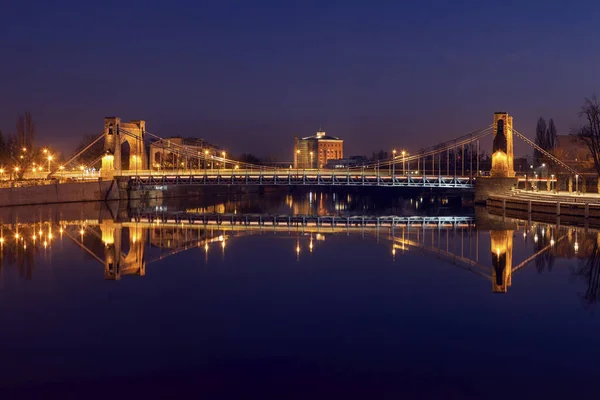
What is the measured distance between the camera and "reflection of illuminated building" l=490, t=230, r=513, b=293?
58.5 ft

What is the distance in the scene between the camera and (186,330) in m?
12.5

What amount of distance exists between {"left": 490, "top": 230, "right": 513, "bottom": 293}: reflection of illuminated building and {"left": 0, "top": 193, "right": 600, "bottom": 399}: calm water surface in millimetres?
A: 82

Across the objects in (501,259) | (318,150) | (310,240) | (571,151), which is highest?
(318,150)

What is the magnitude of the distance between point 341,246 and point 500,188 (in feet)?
94.6

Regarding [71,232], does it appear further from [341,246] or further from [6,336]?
[6,336]

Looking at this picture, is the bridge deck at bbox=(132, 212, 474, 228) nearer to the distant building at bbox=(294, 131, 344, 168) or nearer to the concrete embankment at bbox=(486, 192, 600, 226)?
the concrete embankment at bbox=(486, 192, 600, 226)

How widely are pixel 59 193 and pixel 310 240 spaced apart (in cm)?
2996

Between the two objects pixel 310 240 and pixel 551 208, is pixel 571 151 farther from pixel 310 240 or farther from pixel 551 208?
pixel 310 240

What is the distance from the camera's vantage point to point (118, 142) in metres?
61.4

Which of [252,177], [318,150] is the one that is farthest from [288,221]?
[318,150]

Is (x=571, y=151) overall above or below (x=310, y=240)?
above

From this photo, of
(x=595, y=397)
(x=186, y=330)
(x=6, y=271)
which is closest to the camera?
(x=595, y=397)

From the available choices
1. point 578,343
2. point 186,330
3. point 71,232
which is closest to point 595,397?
point 578,343

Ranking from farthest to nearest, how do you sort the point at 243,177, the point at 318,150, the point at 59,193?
the point at 318,150, the point at 243,177, the point at 59,193
